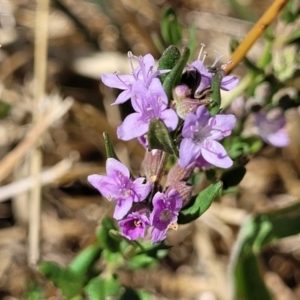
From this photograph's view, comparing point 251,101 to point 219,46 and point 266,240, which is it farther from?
point 219,46

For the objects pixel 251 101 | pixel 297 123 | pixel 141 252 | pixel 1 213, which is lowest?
pixel 1 213

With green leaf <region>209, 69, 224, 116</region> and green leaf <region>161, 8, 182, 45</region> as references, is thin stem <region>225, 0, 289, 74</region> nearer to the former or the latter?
green leaf <region>161, 8, 182, 45</region>

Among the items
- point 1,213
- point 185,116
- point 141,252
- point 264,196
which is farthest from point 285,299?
point 185,116

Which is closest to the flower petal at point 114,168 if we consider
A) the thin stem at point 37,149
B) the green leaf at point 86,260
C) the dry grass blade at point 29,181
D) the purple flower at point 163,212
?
the purple flower at point 163,212

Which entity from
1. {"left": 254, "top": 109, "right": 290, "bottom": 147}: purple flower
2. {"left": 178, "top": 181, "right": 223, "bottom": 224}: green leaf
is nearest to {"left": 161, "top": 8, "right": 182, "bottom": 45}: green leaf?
{"left": 254, "top": 109, "right": 290, "bottom": 147}: purple flower

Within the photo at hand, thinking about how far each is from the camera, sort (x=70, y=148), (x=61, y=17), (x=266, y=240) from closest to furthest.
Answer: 1. (x=266, y=240)
2. (x=70, y=148)
3. (x=61, y=17)

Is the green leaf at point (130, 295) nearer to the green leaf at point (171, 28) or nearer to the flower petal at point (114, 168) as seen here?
the flower petal at point (114, 168)
